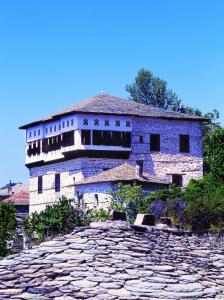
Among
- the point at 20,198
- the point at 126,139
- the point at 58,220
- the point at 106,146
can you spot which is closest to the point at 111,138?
the point at 106,146

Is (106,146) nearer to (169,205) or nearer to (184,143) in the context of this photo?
(184,143)

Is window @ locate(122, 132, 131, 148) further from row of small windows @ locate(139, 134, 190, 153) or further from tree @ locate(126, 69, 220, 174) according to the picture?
tree @ locate(126, 69, 220, 174)

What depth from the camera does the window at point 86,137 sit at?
4181 cm

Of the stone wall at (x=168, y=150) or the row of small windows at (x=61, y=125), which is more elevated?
the row of small windows at (x=61, y=125)

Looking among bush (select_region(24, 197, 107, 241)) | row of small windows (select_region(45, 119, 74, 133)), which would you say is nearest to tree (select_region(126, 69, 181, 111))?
row of small windows (select_region(45, 119, 74, 133))

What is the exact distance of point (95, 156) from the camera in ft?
136

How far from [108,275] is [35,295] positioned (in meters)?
1.13

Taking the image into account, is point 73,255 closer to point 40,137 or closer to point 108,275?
point 108,275

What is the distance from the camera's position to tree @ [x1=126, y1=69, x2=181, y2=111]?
6181cm

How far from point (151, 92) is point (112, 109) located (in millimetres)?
19619

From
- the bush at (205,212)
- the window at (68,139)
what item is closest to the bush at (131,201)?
the bush at (205,212)

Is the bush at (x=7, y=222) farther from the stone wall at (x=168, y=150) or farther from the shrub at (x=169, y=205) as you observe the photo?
the stone wall at (x=168, y=150)

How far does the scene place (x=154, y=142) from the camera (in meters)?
44.0

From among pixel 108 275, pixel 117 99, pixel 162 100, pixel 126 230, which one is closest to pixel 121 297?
pixel 108 275
